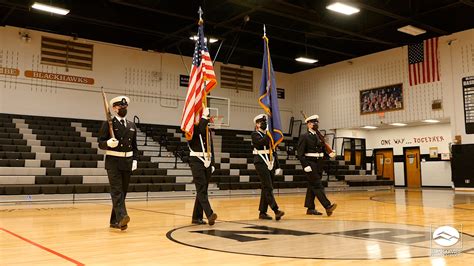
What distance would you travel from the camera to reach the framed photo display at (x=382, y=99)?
1576 cm

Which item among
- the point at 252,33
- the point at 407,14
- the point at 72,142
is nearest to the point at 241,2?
the point at 252,33

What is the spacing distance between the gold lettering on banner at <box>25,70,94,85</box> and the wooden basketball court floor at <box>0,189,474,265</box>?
8679 millimetres

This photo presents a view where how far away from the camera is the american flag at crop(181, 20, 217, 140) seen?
18.2 ft

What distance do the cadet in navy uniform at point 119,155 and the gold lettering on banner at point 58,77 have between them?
10.1 m

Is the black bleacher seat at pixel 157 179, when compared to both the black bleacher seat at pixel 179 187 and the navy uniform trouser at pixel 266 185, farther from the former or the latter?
the navy uniform trouser at pixel 266 185

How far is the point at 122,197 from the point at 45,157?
6.96 m

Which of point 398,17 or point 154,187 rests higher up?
point 398,17

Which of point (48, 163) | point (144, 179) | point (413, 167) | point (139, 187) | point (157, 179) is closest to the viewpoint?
point (139, 187)

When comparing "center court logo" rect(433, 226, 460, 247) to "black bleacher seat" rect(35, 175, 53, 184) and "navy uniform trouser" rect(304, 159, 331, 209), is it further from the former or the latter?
"black bleacher seat" rect(35, 175, 53, 184)

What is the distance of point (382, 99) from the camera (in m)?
16.2

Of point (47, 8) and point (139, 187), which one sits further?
point (47, 8)

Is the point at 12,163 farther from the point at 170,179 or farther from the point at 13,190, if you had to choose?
the point at 170,179

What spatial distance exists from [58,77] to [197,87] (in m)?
10.0

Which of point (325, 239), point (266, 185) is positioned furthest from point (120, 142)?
point (325, 239)
